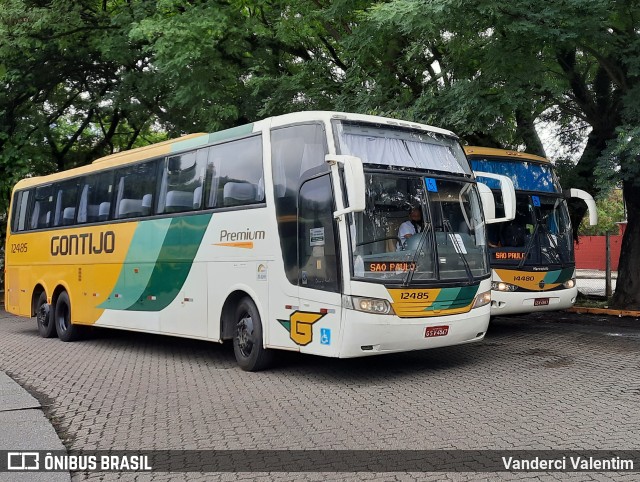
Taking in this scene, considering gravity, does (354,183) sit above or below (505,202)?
above

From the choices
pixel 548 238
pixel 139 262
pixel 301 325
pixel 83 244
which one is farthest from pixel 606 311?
pixel 83 244

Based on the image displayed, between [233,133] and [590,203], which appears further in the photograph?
[590,203]

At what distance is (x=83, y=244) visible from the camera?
14.5 m

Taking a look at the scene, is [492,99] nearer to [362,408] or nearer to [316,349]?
[316,349]

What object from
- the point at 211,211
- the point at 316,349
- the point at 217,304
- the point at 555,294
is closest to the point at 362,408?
the point at 316,349

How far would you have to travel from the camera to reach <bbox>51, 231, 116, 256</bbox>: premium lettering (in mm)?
13617

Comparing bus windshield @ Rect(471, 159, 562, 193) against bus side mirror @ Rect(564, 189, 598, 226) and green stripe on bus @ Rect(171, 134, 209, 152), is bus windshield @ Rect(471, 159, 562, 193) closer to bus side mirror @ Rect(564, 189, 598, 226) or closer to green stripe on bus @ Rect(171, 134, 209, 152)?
bus side mirror @ Rect(564, 189, 598, 226)

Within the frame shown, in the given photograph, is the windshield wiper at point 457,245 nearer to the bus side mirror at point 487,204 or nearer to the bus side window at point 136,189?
the bus side mirror at point 487,204

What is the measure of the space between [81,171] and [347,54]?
630 centimetres

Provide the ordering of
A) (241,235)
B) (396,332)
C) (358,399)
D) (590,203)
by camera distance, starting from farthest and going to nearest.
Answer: (590,203)
(241,235)
(396,332)
(358,399)

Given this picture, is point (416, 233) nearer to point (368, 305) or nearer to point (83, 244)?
point (368, 305)

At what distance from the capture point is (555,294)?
12.9 meters

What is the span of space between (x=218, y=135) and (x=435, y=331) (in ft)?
15.1

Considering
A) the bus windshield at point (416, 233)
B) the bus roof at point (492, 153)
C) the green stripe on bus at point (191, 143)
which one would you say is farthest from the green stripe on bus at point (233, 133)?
the bus roof at point (492, 153)
